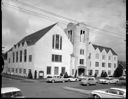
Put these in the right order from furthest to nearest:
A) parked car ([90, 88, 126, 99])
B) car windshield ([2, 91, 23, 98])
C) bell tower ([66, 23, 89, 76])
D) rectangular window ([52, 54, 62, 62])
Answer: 1. bell tower ([66, 23, 89, 76])
2. rectangular window ([52, 54, 62, 62])
3. parked car ([90, 88, 126, 99])
4. car windshield ([2, 91, 23, 98])

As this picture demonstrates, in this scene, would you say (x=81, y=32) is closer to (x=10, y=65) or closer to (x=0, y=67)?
(x=10, y=65)

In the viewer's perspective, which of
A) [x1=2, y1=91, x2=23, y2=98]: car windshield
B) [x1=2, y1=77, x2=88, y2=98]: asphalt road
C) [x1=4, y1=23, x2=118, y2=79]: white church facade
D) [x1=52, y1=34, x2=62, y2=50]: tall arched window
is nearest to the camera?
[x1=2, y1=91, x2=23, y2=98]: car windshield

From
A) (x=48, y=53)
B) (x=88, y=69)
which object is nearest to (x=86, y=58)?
(x=88, y=69)

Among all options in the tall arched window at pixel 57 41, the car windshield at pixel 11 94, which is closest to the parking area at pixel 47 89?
the car windshield at pixel 11 94

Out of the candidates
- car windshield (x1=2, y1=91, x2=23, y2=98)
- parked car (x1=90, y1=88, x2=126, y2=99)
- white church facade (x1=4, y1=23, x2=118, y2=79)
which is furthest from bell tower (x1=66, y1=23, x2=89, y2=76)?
car windshield (x1=2, y1=91, x2=23, y2=98)

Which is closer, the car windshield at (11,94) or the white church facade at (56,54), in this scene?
the car windshield at (11,94)

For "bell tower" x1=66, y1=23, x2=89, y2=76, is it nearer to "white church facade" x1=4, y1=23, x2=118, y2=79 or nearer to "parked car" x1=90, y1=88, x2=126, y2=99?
"white church facade" x1=4, y1=23, x2=118, y2=79

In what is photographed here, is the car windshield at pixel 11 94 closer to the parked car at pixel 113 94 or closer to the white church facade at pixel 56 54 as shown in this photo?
the parked car at pixel 113 94

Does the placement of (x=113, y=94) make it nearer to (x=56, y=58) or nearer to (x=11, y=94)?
(x=11, y=94)

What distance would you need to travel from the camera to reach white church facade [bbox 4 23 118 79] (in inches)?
1534

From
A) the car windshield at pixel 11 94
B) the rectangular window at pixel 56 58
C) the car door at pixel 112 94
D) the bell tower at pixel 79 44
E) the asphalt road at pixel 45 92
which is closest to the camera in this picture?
the car windshield at pixel 11 94

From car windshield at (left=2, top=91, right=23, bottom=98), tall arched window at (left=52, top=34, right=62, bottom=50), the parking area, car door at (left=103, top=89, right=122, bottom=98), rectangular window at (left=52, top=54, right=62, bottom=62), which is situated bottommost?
the parking area

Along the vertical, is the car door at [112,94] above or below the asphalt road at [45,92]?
above

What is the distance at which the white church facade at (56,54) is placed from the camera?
38969 mm
